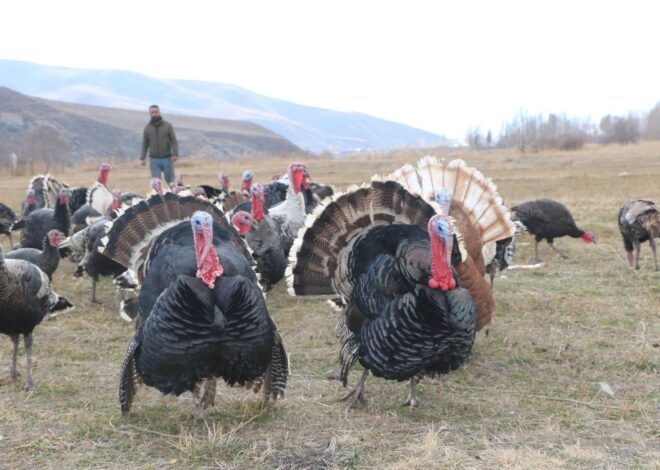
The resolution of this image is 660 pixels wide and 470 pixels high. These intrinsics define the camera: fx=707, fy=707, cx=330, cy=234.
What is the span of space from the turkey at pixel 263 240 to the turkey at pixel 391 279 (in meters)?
2.13

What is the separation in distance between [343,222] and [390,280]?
716 mm

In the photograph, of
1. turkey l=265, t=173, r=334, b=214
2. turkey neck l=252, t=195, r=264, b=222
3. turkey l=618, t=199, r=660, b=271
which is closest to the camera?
turkey neck l=252, t=195, r=264, b=222

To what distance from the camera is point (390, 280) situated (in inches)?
149

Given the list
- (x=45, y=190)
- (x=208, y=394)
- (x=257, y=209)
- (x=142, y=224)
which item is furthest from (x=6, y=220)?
(x=208, y=394)

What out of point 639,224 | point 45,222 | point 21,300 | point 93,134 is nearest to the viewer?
point 21,300

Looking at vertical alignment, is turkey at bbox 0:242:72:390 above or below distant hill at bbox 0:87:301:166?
below

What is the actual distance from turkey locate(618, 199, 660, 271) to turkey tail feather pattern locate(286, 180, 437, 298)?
3.91 metres

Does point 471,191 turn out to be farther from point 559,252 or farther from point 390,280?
point 559,252

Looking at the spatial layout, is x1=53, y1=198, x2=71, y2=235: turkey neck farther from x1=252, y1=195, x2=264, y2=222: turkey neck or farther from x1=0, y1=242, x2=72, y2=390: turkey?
x1=0, y1=242, x2=72, y2=390: turkey

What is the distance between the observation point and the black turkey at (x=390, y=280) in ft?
11.7

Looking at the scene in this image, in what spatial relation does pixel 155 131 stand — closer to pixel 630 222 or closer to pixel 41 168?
pixel 630 222

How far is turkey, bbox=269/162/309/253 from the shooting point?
24.7ft

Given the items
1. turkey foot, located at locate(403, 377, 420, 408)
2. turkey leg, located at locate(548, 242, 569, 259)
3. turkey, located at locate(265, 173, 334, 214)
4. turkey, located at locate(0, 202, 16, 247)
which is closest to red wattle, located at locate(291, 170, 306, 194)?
turkey, located at locate(265, 173, 334, 214)

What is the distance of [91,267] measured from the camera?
651 centimetres
